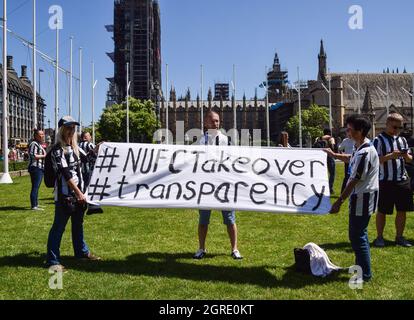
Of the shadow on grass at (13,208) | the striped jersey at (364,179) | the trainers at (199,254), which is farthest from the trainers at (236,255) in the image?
the shadow on grass at (13,208)

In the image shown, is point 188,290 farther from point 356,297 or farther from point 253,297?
point 356,297

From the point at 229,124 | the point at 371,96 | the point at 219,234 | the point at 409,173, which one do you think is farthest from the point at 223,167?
the point at 229,124

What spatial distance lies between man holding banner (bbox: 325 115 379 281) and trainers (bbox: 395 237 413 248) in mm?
2356

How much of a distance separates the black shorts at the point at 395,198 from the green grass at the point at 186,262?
70 cm

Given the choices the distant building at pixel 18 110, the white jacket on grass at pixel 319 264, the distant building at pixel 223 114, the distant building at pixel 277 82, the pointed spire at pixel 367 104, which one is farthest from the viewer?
the distant building at pixel 277 82

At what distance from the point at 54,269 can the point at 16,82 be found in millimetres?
121605

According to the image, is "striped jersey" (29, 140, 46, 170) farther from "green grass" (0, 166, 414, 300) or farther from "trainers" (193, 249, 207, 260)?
"trainers" (193, 249, 207, 260)

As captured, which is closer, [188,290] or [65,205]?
[188,290]

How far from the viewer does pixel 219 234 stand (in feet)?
29.3

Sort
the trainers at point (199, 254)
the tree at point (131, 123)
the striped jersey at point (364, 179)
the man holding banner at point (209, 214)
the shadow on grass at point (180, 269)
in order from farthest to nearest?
the tree at point (131, 123) < the trainers at point (199, 254) < the man holding banner at point (209, 214) < the shadow on grass at point (180, 269) < the striped jersey at point (364, 179)

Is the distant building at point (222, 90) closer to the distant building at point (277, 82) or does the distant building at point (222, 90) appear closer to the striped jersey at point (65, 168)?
the distant building at point (277, 82)

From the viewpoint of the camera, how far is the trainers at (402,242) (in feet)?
25.5

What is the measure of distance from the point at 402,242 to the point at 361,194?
271 cm

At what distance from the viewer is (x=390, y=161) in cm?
769
